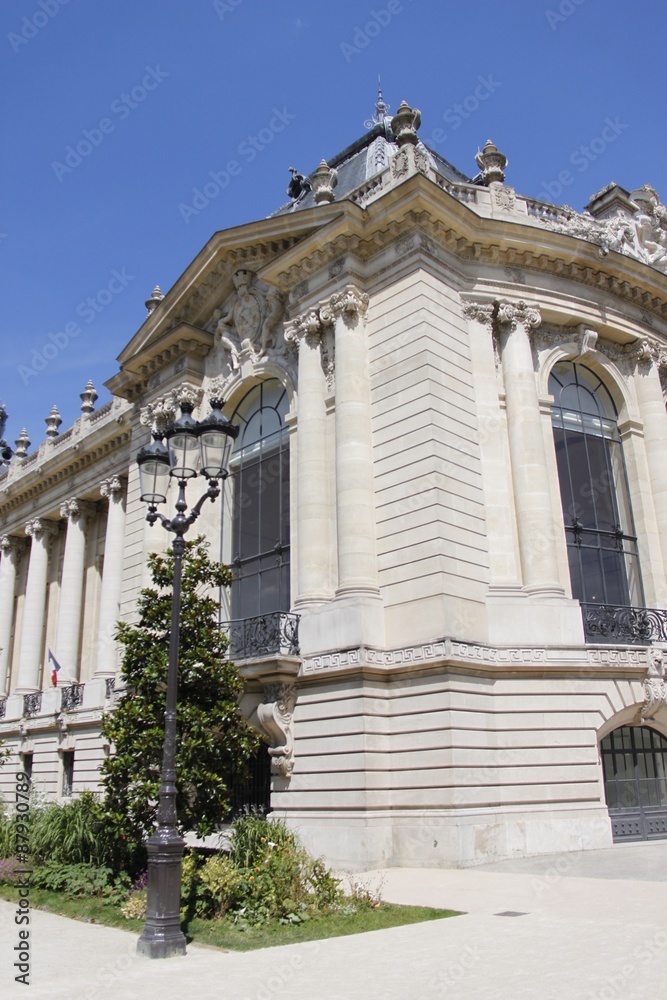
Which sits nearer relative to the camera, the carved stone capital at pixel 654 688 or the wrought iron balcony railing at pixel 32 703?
the carved stone capital at pixel 654 688

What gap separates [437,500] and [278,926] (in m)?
10.0

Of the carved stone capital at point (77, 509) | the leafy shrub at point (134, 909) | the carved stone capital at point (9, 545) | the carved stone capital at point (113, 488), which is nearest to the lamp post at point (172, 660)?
the leafy shrub at point (134, 909)

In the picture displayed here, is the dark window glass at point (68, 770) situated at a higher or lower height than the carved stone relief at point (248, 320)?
lower

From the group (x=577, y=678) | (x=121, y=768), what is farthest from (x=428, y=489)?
(x=121, y=768)

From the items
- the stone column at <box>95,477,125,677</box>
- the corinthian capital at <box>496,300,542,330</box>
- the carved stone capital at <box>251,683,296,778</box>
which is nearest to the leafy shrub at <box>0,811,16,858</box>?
the carved stone capital at <box>251,683,296,778</box>

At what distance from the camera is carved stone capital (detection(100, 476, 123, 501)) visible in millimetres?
33250

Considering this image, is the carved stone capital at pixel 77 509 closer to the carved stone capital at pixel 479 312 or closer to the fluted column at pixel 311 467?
the fluted column at pixel 311 467

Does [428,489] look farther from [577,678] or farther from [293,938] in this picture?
[293,938]

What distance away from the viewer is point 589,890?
12008 millimetres

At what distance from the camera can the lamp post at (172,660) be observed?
9.16 m

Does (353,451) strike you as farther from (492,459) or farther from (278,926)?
(278,926)

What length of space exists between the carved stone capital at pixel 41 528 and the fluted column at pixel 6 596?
122 inches

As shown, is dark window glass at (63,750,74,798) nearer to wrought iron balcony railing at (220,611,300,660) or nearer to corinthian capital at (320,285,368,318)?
wrought iron balcony railing at (220,611,300,660)

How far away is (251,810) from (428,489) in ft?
29.0
